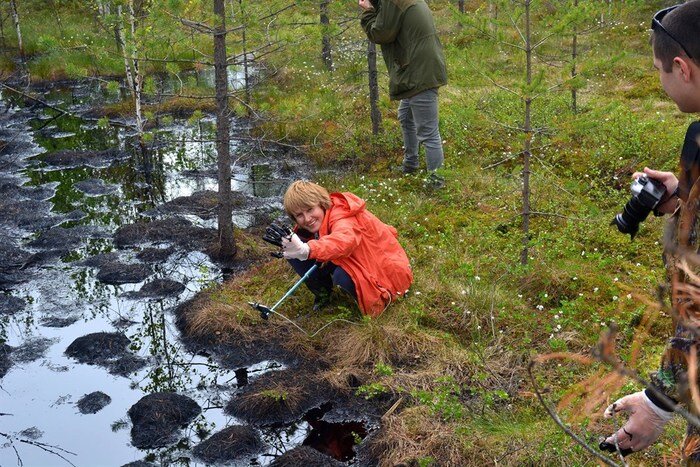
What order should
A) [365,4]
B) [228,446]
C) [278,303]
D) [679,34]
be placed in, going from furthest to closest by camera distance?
1. [365,4]
2. [278,303]
3. [228,446]
4. [679,34]

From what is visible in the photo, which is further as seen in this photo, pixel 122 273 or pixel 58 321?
pixel 122 273

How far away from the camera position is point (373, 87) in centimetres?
1126

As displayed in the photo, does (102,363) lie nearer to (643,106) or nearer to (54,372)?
(54,372)

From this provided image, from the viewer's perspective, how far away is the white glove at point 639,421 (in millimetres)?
2545

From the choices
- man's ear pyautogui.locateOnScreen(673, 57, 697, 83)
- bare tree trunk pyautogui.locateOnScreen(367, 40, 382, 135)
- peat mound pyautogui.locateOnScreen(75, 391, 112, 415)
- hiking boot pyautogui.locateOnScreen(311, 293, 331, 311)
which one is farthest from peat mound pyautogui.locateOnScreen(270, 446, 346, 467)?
bare tree trunk pyautogui.locateOnScreen(367, 40, 382, 135)

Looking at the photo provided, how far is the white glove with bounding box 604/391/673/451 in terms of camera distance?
254 cm

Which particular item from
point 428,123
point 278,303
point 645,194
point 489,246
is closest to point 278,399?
point 278,303

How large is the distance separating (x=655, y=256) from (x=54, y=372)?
19.1 feet

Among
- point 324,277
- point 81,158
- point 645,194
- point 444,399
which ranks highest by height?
point 645,194

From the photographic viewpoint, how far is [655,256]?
7.62 m

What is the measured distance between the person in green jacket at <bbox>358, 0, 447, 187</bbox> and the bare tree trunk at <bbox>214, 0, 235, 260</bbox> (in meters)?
2.07

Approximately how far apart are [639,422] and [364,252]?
423 cm

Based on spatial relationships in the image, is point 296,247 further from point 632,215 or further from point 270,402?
point 632,215

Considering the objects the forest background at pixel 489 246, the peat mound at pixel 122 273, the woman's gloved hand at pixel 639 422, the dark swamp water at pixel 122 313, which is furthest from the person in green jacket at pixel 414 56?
the woman's gloved hand at pixel 639 422
